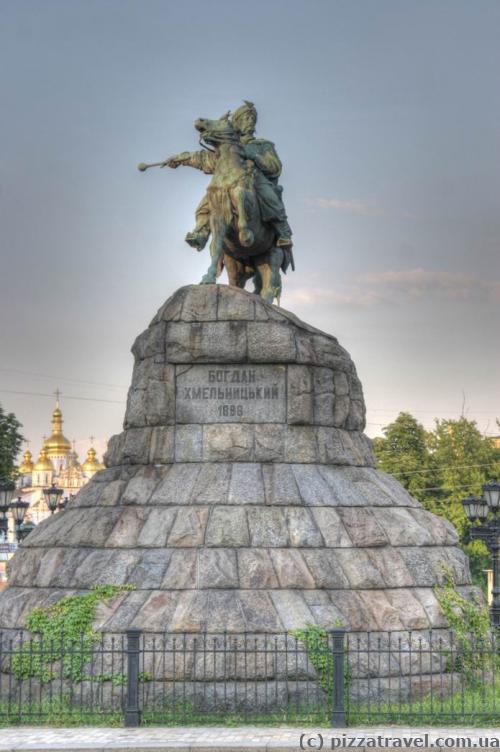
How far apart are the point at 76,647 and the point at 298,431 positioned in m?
4.46

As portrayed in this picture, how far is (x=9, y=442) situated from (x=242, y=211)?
27.2 m

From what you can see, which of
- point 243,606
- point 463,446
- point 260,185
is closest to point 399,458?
point 463,446

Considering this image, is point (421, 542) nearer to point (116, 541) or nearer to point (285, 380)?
point (285, 380)

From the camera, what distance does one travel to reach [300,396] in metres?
17.7

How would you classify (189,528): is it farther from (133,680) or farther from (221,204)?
(221,204)

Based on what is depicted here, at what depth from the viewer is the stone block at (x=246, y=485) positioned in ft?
54.2

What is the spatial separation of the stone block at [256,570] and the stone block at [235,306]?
356 cm

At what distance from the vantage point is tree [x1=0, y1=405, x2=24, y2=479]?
43250mm

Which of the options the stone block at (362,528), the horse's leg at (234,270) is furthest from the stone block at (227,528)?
the horse's leg at (234,270)

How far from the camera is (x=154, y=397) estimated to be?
17.8 metres

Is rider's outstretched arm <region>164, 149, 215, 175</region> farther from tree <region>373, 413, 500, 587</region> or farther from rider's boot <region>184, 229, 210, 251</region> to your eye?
tree <region>373, 413, 500, 587</region>

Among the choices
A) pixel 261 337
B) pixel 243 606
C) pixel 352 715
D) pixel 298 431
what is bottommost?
pixel 352 715

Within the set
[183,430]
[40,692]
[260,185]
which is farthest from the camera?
[260,185]

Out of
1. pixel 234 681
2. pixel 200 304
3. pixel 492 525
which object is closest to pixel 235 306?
pixel 200 304
